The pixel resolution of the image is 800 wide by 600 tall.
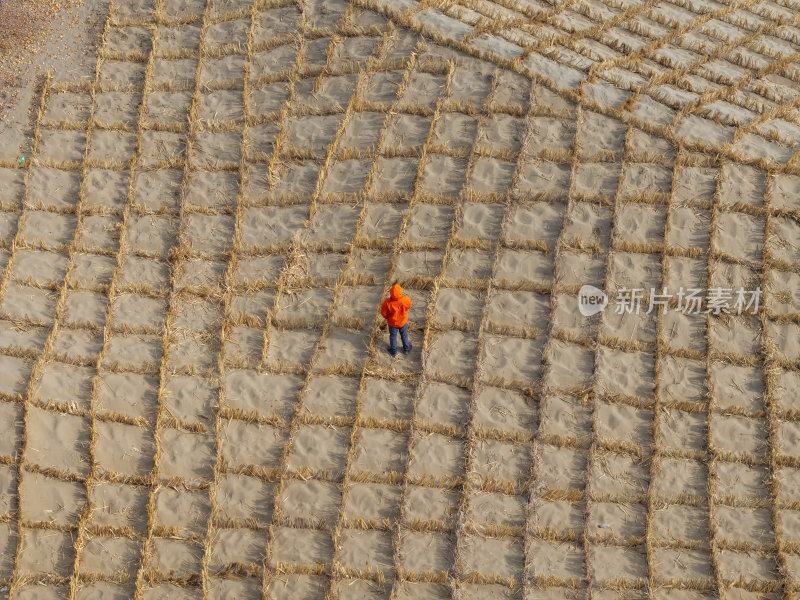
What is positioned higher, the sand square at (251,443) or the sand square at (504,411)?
the sand square at (504,411)

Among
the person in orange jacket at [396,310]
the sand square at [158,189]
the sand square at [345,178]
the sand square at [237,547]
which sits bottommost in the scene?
the sand square at [237,547]

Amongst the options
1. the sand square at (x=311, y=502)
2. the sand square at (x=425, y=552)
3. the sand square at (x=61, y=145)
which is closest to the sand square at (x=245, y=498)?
the sand square at (x=311, y=502)

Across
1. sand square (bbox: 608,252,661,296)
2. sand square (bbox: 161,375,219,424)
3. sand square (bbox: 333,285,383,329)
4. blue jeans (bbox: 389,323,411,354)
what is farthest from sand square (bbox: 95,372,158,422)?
sand square (bbox: 608,252,661,296)

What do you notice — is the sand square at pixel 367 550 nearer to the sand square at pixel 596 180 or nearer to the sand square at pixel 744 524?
the sand square at pixel 744 524

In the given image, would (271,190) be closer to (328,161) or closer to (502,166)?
(328,161)

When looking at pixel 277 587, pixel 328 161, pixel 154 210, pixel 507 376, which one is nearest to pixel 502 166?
pixel 328 161

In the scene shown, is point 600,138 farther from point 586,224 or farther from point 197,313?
point 197,313
